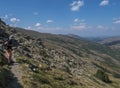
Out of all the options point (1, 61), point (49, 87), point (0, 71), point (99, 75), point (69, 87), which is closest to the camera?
point (0, 71)

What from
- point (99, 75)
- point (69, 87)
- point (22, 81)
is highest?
point (22, 81)

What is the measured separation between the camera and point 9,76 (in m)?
34.2

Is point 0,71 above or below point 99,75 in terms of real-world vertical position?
above

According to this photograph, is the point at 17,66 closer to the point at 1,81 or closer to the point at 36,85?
the point at 36,85

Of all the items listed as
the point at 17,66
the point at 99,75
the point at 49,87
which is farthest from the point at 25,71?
the point at 99,75

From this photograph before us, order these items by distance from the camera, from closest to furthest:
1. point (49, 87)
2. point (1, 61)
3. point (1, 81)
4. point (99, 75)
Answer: point (1, 81)
point (49, 87)
point (1, 61)
point (99, 75)

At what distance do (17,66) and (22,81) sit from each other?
28.5 ft

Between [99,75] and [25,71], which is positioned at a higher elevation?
[25,71]

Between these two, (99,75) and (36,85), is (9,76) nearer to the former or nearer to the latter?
(36,85)

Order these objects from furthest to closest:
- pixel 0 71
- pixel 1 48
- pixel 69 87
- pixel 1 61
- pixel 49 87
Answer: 1. pixel 1 48
2. pixel 69 87
3. pixel 1 61
4. pixel 49 87
5. pixel 0 71

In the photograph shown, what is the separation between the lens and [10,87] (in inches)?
1162

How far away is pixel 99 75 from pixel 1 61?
87.2m

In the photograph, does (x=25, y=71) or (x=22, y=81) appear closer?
(x=22, y=81)

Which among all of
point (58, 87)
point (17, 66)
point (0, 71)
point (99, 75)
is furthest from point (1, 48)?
point (99, 75)
